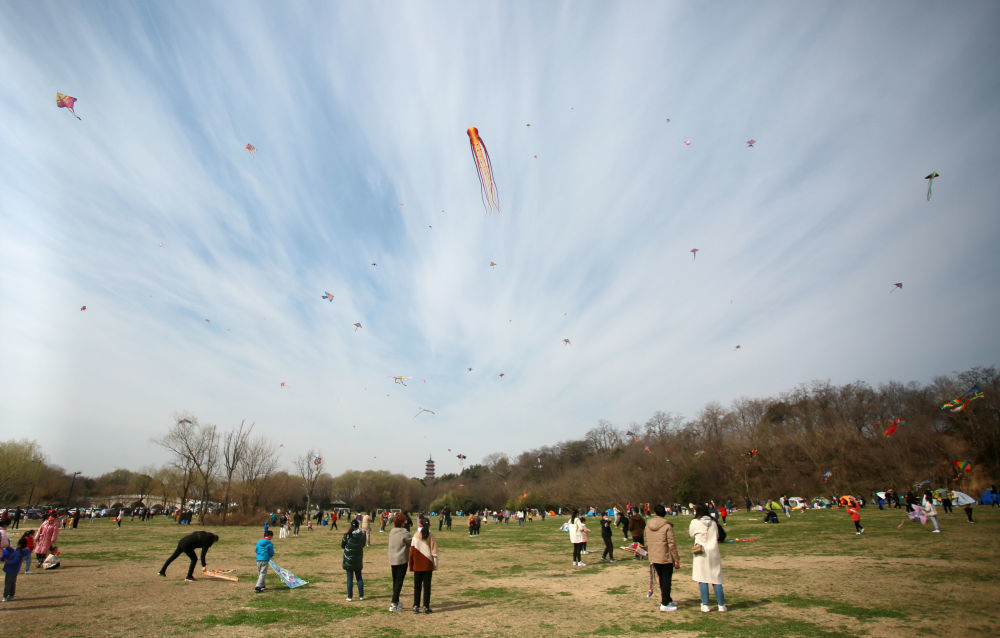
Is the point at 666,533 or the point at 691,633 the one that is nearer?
the point at 691,633

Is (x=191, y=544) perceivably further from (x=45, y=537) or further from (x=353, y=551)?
(x=45, y=537)

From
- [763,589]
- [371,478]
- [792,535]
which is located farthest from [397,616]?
[371,478]

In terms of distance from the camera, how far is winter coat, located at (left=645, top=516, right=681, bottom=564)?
25.3ft

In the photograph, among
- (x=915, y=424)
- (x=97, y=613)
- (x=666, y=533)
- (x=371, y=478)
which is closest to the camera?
(x=666, y=533)

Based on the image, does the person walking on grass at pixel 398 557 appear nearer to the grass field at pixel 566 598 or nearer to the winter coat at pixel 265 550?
the grass field at pixel 566 598

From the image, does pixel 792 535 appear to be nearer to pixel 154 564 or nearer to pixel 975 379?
pixel 154 564

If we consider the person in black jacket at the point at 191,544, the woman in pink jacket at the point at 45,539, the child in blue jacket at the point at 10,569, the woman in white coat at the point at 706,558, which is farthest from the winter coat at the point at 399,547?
the woman in pink jacket at the point at 45,539

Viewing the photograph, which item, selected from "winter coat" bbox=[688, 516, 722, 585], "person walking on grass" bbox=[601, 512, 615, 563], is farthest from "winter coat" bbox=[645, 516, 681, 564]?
"person walking on grass" bbox=[601, 512, 615, 563]

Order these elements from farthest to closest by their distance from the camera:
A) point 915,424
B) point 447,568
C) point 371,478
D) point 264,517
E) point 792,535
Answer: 1. point 371,478
2. point 915,424
3. point 264,517
4. point 792,535
5. point 447,568

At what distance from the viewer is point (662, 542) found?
7.73 meters

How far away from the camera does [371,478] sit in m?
112

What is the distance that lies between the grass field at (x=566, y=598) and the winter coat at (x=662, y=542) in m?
0.81

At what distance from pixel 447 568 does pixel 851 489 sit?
48524 millimetres

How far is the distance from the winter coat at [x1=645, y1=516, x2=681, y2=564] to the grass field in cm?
81
